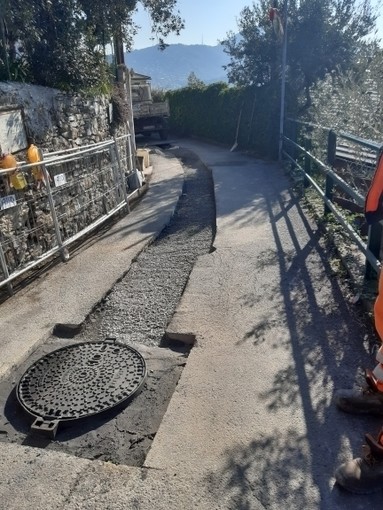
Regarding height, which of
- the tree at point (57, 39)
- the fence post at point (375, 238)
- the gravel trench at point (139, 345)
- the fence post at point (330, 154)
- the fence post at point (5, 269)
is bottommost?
the gravel trench at point (139, 345)

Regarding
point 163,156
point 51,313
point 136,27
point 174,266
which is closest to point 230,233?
point 174,266

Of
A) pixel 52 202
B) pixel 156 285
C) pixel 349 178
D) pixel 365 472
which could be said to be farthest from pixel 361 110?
pixel 365 472

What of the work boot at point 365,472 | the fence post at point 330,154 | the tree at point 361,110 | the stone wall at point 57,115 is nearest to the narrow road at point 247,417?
the work boot at point 365,472

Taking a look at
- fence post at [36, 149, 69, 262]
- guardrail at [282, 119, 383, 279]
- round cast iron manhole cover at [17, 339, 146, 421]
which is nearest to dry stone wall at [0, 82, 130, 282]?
fence post at [36, 149, 69, 262]

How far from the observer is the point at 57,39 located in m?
5.93

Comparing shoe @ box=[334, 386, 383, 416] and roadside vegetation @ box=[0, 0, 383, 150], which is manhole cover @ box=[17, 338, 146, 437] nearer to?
shoe @ box=[334, 386, 383, 416]

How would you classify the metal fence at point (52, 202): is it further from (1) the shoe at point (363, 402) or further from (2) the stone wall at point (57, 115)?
(1) the shoe at point (363, 402)

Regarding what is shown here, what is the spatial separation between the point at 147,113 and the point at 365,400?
61.3 feet

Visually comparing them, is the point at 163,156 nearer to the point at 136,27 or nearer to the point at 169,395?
the point at 136,27

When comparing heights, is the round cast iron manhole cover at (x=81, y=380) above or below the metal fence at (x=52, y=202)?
below

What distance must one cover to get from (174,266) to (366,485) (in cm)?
325

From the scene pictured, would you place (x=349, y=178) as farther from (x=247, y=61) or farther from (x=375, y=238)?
(x=247, y=61)

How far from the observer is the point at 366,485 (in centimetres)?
180

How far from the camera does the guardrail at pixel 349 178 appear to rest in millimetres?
3260
